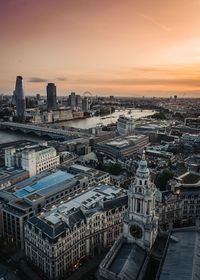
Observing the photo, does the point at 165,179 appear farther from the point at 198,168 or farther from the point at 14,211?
the point at 14,211

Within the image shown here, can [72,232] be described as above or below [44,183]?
below

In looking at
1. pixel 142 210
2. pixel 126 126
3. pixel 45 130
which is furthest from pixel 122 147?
pixel 142 210

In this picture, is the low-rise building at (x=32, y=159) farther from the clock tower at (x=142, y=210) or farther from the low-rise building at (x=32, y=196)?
the clock tower at (x=142, y=210)

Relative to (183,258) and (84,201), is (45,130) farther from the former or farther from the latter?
(183,258)

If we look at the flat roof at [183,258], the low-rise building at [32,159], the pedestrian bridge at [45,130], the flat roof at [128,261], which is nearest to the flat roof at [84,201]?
the flat roof at [128,261]

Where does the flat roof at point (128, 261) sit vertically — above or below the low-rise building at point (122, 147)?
above

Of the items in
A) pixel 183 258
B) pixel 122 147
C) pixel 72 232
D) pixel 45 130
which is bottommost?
pixel 45 130
